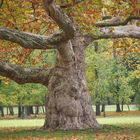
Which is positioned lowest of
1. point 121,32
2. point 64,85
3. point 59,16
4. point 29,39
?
point 64,85

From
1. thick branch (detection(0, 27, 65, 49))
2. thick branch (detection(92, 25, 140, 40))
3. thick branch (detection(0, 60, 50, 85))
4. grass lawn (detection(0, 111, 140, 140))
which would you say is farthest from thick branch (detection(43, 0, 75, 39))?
thick branch (detection(92, 25, 140, 40))

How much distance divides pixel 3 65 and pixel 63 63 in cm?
280

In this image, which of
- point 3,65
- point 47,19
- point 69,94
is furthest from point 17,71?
point 47,19

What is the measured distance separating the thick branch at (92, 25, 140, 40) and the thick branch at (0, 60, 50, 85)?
10.4ft

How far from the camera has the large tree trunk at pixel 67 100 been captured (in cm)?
2231

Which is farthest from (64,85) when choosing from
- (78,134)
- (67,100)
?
(78,134)

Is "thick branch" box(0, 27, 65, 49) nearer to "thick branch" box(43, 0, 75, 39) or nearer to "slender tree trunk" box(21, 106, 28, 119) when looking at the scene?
"thick branch" box(43, 0, 75, 39)

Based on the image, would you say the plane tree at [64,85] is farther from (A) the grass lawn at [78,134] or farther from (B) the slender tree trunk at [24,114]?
(B) the slender tree trunk at [24,114]

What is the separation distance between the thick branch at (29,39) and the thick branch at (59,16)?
31.5 inches

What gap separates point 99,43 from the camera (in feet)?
180

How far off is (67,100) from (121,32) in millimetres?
4845

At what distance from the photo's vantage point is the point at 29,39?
19.3 meters

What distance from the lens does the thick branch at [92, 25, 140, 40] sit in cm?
2439

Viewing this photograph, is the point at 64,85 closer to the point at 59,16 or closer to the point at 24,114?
the point at 59,16
